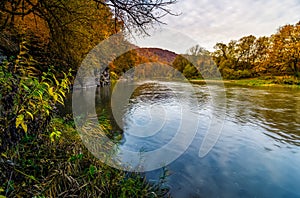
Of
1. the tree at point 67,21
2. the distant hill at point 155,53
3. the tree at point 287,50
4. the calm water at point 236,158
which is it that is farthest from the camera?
the tree at point 287,50

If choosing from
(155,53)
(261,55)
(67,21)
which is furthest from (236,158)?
(261,55)

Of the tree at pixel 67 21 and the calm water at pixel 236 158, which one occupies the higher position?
the tree at pixel 67 21

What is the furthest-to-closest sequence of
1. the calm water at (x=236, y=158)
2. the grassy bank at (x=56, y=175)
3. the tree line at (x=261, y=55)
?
the tree line at (x=261, y=55)
the calm water at (x=236, y=158)
the grassy bank at (x=56, y=175)

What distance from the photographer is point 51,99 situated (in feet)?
10.8

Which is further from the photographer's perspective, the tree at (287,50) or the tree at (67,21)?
the tree at (287,50)

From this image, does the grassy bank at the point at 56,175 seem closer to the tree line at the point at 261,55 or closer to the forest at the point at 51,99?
the forest at the point at 51,99

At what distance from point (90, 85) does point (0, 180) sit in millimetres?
17041

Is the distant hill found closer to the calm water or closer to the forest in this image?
the calm water

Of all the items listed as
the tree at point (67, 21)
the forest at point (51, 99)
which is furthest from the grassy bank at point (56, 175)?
Result: the tree at point (67, 21)

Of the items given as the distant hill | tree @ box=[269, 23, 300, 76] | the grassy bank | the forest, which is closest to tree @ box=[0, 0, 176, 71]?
the forest

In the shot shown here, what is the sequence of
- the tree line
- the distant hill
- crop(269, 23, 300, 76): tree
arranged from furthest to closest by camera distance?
the tree line, crop(269, 23, 300, 76): tree, the distant hill

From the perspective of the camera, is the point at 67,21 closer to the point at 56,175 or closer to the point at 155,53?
the point at 56,175

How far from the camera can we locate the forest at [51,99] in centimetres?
182

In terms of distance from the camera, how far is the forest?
5.97ft
